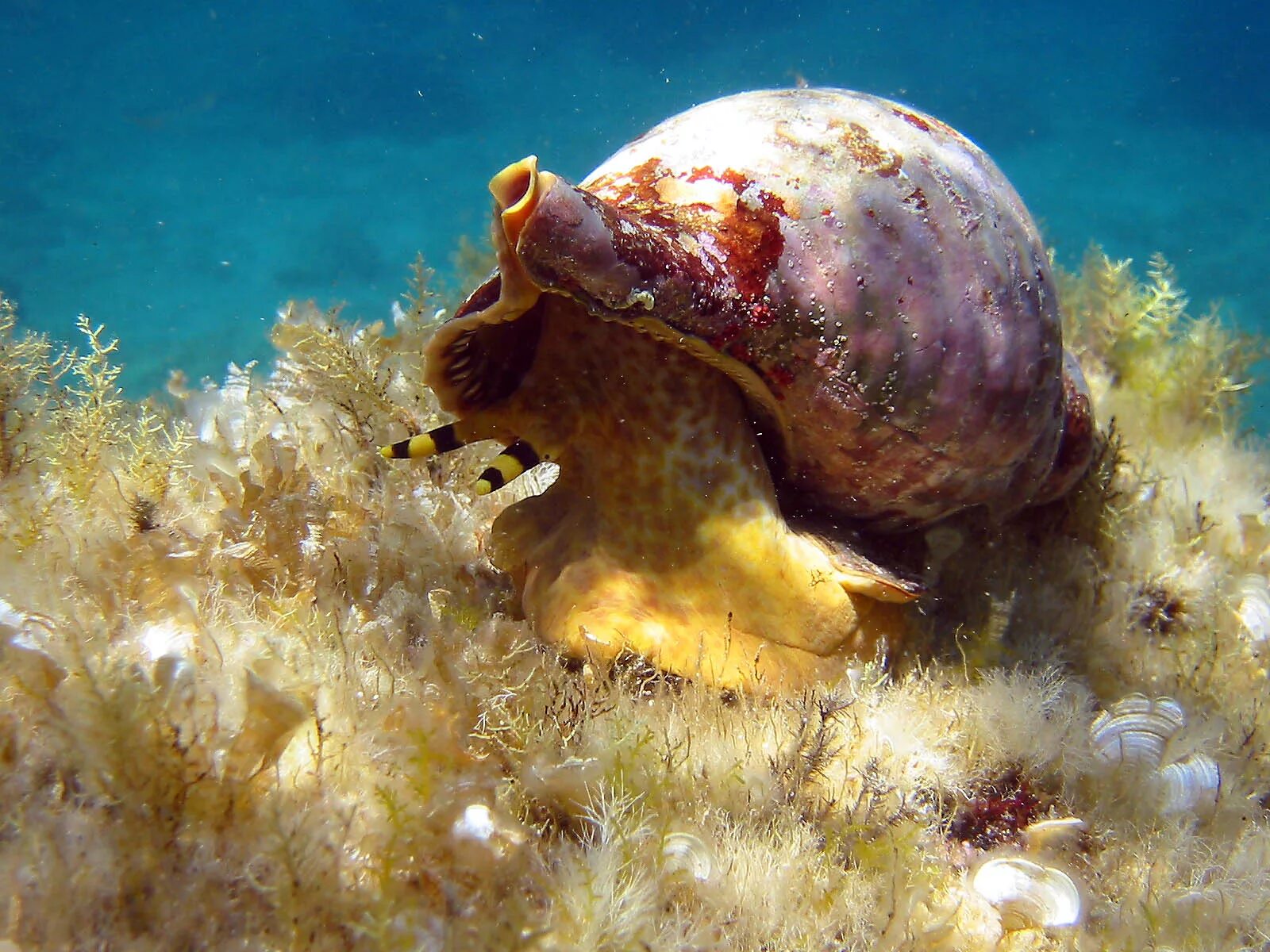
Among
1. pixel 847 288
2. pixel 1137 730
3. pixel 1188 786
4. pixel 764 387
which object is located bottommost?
pixel 1188 786

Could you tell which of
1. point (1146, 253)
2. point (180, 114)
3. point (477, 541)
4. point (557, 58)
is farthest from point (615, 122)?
point (477, 541)

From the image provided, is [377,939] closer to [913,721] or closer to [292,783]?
[292,783]

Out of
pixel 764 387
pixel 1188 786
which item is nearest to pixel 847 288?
pixel 764 387

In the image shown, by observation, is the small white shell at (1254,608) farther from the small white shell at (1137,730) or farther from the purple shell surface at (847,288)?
the purple shell surface at (847,288)

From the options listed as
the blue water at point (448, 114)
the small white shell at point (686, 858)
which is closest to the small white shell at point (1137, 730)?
the small white shell at point (686, 858)

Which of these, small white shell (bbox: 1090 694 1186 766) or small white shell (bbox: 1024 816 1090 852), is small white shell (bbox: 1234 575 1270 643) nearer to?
small white shell (bbox: 1090 694 1186 766)

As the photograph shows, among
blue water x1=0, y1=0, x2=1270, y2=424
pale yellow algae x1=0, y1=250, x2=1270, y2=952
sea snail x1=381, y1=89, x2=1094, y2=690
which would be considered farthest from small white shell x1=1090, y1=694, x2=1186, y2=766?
blue water x1=0, y1=0, x2=1270, y2=424

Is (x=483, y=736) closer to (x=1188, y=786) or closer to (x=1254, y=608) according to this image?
(x=1188, y=786)

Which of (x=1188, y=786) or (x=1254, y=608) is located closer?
(x=1188, y=786)

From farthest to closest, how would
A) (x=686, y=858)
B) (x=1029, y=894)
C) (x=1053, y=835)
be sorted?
1. (x=1053, y=835)
2. (x=1029, y=894)
3. (x=686, y=858)
